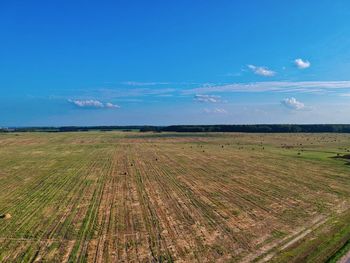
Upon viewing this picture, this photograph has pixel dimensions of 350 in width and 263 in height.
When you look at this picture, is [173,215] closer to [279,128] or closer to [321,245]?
[321,245]

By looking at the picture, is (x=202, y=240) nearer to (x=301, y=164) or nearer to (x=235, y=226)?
(x=235, y=226)

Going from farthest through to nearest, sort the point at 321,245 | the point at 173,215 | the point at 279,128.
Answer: the point at 279,128, the point at 173,215, the point at 321,245

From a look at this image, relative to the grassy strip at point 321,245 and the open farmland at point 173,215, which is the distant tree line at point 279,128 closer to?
the open farmland at point 173,215

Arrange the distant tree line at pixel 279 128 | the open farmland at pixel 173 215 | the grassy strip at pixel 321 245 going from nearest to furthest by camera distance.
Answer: the grassy strip at pixel 321 245
the open farmland at pixel 173 215
the distant tree line at pixel 279 128

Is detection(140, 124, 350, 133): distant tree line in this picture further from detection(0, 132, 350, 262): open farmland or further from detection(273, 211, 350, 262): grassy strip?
detection(273, 211, 350, 262): grassy strip

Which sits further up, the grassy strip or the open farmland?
the open farmland

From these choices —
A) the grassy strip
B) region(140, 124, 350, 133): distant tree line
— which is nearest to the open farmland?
the grassy strip

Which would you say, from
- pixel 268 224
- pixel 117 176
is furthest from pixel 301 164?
pixel 268 224

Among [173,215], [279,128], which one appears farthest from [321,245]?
[279,128]

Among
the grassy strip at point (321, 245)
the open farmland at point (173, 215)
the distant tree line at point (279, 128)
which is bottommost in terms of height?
the grassy strip at point (321, 245)

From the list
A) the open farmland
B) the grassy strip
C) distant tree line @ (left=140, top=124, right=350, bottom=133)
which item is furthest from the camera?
distant tree line @ (left=140, top=124, right=350, bottom=133)

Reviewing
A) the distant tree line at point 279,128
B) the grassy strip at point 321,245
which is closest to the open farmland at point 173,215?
Result: the grassy strip at point 321,245
